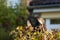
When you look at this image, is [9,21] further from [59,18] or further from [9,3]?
[59,18]

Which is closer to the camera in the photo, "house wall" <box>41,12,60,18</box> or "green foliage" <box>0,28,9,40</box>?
"house wall" <box>41,12,60,18</box>

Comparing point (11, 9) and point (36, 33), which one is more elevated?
point (36, 33)

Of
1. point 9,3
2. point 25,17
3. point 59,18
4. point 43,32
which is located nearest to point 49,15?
point 59,18

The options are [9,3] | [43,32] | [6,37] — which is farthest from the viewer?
[9,3]

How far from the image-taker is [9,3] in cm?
1184

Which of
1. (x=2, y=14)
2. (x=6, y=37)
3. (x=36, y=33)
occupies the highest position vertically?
(x=36, y=33)

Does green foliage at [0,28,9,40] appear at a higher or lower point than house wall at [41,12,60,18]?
lower

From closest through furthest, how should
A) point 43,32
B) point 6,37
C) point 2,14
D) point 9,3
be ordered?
point 43,32, point 6,37, point 2,14, point 9,3

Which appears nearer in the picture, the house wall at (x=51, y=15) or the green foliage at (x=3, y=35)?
the house wall at (x=51, y=15)

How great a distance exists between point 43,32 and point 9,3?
6846 mm

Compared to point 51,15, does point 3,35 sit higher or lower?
lower

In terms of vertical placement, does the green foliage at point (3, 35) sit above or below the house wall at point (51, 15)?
below

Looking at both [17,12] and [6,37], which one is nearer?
[6,37]

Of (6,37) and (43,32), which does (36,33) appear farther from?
(6,37)
